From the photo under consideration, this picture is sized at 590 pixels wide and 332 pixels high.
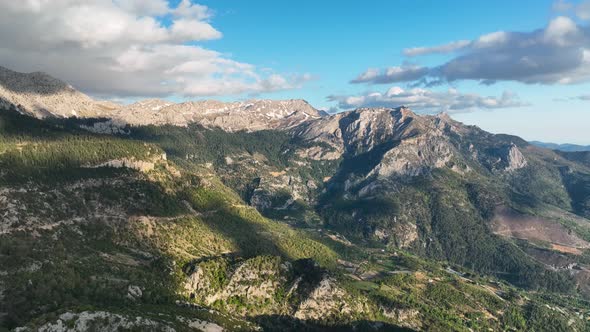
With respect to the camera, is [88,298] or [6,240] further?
[6,240]

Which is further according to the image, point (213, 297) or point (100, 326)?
point (213, 297)

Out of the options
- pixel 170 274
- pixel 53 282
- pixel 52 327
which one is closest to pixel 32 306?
pixel 53 282

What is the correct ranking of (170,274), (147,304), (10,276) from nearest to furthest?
(10,276), (147,304), (170,274)

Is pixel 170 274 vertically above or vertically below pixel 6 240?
below

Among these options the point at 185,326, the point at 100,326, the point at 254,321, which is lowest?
the point at 254,321

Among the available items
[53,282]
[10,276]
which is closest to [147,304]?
[53,282]

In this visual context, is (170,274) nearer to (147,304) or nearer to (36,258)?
(147,304)

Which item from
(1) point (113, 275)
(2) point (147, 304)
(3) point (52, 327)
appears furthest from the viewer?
(1) point (113, 275)

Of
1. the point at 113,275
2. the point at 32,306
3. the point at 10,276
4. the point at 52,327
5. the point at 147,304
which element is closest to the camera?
the point at 52,327

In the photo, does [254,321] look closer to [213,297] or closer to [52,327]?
[213,297]
